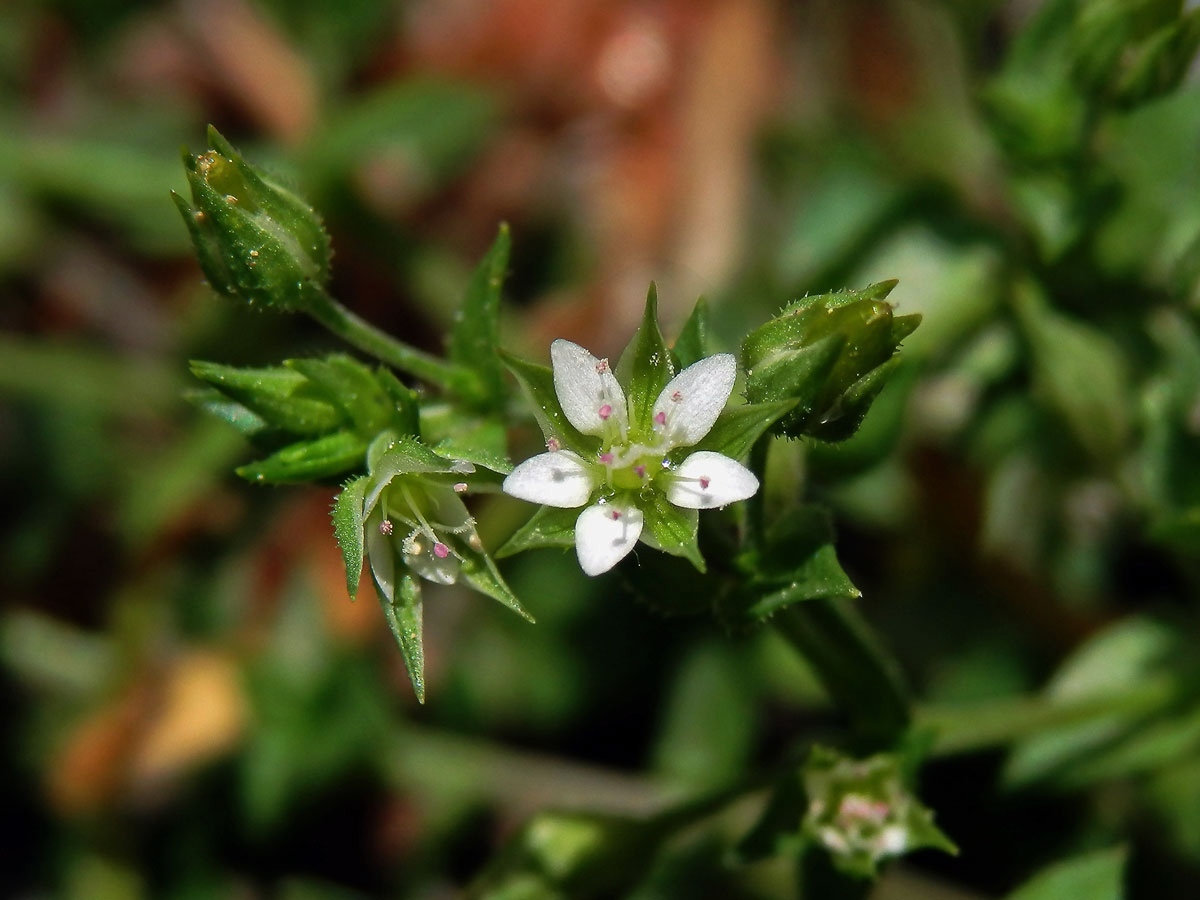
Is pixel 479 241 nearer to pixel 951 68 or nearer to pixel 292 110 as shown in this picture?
pixel 292 110

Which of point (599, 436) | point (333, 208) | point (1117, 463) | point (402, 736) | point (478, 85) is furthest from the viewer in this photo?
point (478, 85)

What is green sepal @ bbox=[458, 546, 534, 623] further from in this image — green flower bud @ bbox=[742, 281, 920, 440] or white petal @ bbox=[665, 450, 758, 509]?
green flower bud @ bbox=[742, 281, 920, 440]

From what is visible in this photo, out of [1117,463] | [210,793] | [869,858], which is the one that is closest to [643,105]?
[1117,463]

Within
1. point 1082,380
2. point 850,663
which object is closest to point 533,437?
point 850,663

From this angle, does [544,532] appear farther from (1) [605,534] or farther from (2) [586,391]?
(2) [586,391]

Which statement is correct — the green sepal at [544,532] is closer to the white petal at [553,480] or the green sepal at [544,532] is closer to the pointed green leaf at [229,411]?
the white petal at [553,480]

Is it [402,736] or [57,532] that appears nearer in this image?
[402,736]

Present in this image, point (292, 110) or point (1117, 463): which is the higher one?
point (292, 110)
